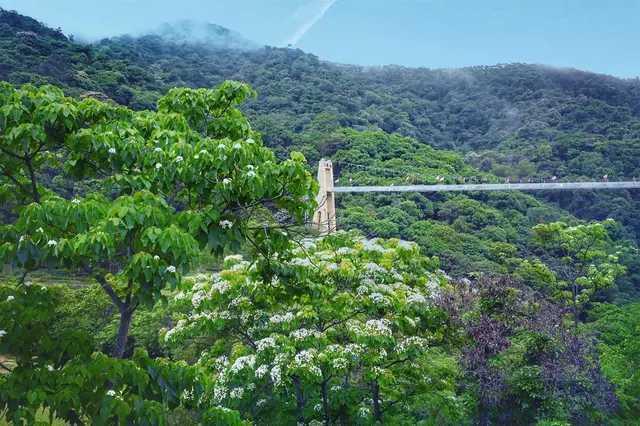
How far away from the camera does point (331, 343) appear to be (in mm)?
5496

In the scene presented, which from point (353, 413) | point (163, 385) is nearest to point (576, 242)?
point (353, 413)

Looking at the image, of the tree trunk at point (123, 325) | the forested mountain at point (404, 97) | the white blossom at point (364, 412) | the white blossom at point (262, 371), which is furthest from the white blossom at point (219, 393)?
the forested mountain at point (404, 97)

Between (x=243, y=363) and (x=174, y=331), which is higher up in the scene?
(x=174, y=331)

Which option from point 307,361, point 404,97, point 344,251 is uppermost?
point 404,97

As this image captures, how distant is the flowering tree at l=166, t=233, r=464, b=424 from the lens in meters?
5.23

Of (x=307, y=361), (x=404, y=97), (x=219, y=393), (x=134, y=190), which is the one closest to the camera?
(x=134, y=190)

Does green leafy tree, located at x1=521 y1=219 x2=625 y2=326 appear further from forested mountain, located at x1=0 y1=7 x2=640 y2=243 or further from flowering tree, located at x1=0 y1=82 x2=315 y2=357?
forested mountain, located at x1=0 y1=7 x2=640 y2=243

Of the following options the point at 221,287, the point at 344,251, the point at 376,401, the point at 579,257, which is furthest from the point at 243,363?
the point at 579,257

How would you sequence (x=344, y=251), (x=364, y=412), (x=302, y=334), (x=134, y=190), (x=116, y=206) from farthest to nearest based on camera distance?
1. (x=344, y=251)
2. (x=364, y=412)
3. (x=302, y=334)
4. (x=134, y=190)
5. (x=116, y=206)

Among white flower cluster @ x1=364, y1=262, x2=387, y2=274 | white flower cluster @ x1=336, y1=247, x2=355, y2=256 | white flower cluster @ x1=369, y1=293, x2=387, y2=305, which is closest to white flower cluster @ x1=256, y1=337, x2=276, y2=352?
white flower cluster @ x1=369, y1=293, x2=387, y2=305

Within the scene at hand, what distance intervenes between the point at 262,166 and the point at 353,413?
3415 millimetres

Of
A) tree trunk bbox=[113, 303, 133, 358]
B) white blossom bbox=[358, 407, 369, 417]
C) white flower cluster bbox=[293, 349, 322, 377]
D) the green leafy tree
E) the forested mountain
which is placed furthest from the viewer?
the forested mountain

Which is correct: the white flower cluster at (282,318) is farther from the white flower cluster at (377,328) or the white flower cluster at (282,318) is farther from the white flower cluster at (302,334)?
the white flower cluster at (377,328)

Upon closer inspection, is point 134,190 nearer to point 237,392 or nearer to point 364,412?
point 237,392
